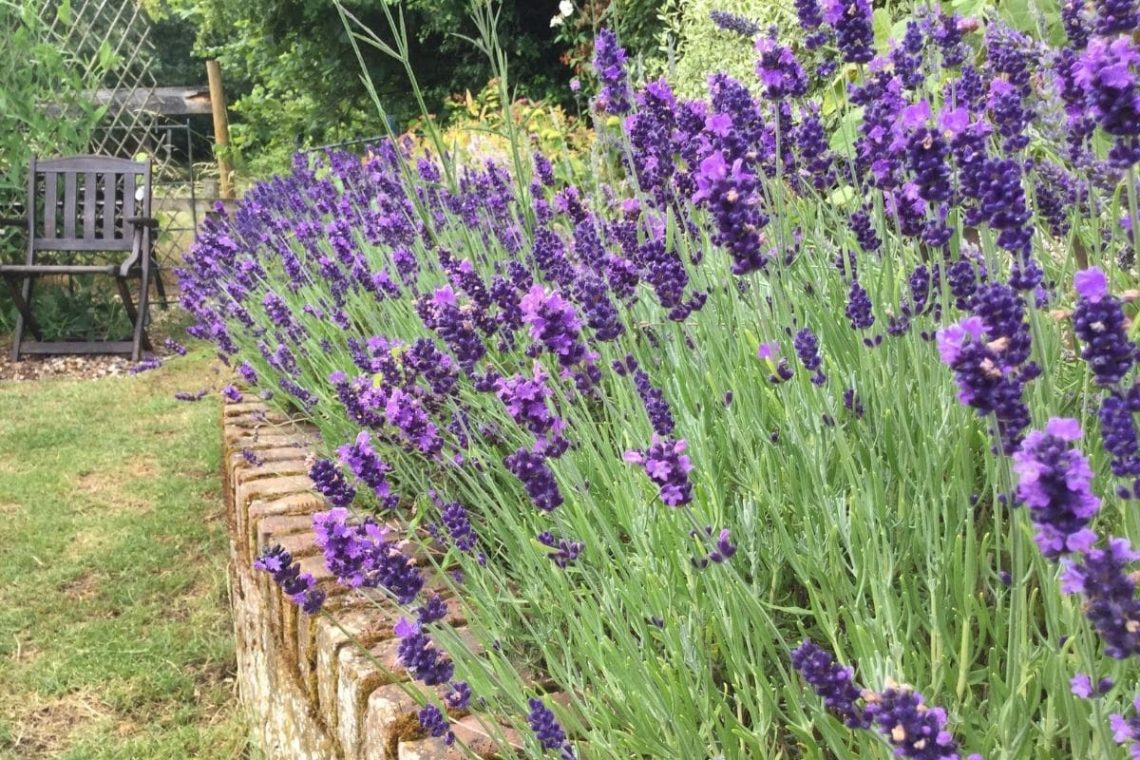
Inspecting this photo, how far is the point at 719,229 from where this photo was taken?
126 cm

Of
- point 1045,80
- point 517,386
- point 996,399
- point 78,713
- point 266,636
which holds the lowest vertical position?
point 78,713

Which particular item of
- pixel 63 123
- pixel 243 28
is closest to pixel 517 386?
pixel 63 123

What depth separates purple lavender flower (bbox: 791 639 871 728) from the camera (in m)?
0.92

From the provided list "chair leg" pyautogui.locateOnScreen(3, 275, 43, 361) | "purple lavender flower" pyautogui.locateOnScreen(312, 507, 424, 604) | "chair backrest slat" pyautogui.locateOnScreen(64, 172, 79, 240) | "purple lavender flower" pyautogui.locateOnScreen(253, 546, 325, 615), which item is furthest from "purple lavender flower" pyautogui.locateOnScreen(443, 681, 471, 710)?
"chair backrest slat" pyautogui.locateOnScreen(64, 172, 79, 240)

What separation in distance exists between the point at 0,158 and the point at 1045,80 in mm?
8024

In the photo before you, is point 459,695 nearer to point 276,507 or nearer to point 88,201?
point 276,507

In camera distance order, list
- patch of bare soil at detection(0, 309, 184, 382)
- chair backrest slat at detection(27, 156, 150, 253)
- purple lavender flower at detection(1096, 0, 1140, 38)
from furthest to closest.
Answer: chair backrest slat at detection(27, 156, 150, 253) < patch of bare soil at detection(0, 309, 184, 382) < purple lavender flower at detection(1096, 0, 1140, 38)

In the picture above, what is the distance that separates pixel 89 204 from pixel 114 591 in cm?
484

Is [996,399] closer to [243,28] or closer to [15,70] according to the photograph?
[15,70]

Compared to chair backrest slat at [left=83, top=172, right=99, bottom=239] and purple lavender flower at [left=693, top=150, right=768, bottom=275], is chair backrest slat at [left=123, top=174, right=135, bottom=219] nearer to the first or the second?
chair backrest slat at [left=83, top=172, right=99, bottom=239]

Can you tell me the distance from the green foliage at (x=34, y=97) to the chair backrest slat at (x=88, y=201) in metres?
0.28

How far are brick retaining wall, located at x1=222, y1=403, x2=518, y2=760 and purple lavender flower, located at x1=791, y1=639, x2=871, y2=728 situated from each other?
64 cm

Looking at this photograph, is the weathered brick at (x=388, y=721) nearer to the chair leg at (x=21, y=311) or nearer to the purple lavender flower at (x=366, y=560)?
the purple lavender flower at (x=366, y=560)

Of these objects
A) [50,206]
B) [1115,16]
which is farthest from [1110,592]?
[50,206]
